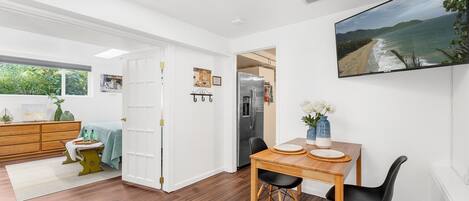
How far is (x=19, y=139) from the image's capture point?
453 cm

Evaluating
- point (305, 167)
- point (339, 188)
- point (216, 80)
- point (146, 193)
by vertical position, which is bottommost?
A: point (146, 193)

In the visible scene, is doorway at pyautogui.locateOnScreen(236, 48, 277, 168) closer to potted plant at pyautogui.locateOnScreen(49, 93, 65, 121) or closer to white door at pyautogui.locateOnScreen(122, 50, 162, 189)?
white door at pyautogui.locateOnScreen(122, 50, 162, 189)

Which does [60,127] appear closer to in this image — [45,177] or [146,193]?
[45,177]

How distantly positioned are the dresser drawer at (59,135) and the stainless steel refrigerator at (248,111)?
168 inches

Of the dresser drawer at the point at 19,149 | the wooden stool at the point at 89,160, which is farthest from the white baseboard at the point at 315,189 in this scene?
the dresser drawer at the point at 19,149

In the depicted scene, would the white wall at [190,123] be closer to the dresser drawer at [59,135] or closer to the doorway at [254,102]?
the doorway at [254,102]

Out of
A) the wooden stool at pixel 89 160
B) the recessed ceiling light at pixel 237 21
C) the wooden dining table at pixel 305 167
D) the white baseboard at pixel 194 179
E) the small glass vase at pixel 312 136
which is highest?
the recessed ceiling light at pixel 237 21

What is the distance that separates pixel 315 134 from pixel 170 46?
2.27 m

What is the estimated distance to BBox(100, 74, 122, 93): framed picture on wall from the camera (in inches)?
237

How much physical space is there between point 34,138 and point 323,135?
19.5 ft

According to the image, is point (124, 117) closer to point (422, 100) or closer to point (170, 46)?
point (170, 46)

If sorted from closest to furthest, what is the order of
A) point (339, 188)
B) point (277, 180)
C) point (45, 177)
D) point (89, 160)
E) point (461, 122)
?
point (339, 188)
point (461, 122)
point (277, 180)
point (45, 177)
point (89, 160)

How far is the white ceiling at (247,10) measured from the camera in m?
2.46

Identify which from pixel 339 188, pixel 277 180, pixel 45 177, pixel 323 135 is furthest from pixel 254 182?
pixel 45 177
